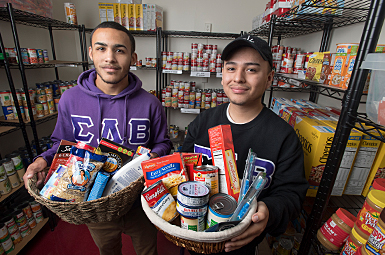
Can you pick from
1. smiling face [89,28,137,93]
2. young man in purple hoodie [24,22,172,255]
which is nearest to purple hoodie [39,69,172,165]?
young man in purple hoodie [24,22,172,255]

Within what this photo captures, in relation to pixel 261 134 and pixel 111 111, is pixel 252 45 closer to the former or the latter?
pixel 261 134

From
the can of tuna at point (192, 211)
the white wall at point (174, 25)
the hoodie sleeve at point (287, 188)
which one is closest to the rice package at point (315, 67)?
the hoodie sleeve at point (287, 188)

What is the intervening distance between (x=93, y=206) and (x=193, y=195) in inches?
15.7

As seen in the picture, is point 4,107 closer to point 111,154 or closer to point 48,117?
point 48,117

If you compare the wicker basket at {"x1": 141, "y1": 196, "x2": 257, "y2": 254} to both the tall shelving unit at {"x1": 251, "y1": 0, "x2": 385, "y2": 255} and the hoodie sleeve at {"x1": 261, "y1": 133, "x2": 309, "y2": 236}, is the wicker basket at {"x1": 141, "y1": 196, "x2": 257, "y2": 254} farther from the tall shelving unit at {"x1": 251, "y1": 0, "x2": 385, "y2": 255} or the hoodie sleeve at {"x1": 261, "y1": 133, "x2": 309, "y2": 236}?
the tall shelving unit at {"x1": 251, "y1": 0, "x2": 385, "y2": 255}

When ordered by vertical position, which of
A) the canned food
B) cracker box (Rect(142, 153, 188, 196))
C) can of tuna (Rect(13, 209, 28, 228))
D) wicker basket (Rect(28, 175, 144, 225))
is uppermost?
the canned food

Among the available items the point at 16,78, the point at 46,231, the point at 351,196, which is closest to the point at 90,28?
the point at 16,78

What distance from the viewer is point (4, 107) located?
68.2 inches

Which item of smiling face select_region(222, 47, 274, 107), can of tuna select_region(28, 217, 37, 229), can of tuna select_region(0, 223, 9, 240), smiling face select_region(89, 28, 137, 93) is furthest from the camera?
can of tuna select_region(28, 217, 37, 229)

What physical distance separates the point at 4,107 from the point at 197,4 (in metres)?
2.59

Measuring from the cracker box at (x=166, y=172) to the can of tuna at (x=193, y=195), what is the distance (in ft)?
0.28

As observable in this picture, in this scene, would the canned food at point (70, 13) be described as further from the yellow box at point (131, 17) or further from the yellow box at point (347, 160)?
the yellow box at point (347, 160)

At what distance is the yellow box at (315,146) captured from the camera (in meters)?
0.93

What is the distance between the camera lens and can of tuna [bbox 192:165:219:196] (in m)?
0.66
